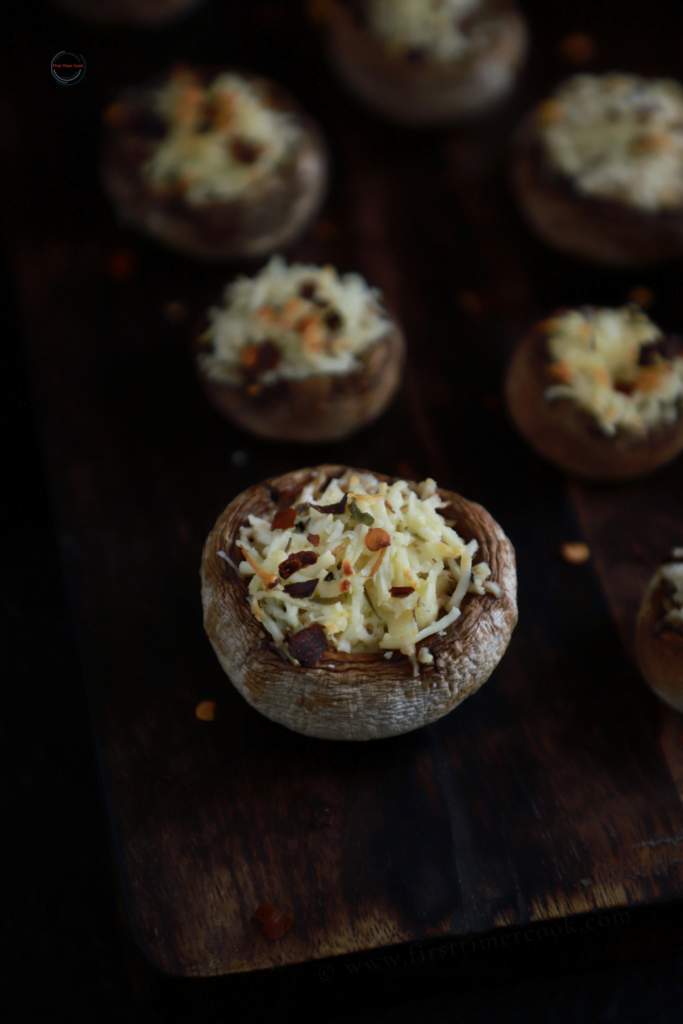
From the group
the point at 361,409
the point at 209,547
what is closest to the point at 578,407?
the point at 361,409

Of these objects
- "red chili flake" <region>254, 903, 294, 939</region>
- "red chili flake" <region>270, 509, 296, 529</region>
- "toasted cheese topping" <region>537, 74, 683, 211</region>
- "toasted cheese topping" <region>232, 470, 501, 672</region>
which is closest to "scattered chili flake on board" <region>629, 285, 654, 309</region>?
"toasted cheese topping" <region>537, 74, 683, 211</region>

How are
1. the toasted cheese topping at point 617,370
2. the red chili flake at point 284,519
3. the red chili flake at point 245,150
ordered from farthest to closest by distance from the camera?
1. the red chili flake at point 245,150
2. the toasted cheese topping at point 617,370
3. the red chili flake at point 284,519

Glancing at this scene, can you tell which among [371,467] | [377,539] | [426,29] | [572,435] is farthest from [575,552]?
[426,29]

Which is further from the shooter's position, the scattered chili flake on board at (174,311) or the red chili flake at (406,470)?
the scattered chili flake on board at (174,311)

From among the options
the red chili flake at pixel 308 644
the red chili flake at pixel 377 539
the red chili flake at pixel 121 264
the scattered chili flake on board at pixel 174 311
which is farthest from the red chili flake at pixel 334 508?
the red chili flake at pixel 121 264

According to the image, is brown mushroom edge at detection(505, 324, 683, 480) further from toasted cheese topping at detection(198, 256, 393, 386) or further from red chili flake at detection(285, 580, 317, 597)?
red chili flake at detection(285, 580, 317, 597)

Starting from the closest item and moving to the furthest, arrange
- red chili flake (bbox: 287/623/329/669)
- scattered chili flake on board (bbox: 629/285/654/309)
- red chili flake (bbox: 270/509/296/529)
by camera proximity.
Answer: red chili flake (bbox: 287/623/329/669) < red chili flake (bbox: 270/509/296/529) < scattered chili flake on board (bbox: 629/285/654/309)

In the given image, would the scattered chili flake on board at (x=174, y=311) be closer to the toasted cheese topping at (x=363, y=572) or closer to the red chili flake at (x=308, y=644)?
the toasted cheese topping at (x=363, y=572)

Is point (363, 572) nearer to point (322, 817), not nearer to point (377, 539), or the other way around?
point (377, 539)
